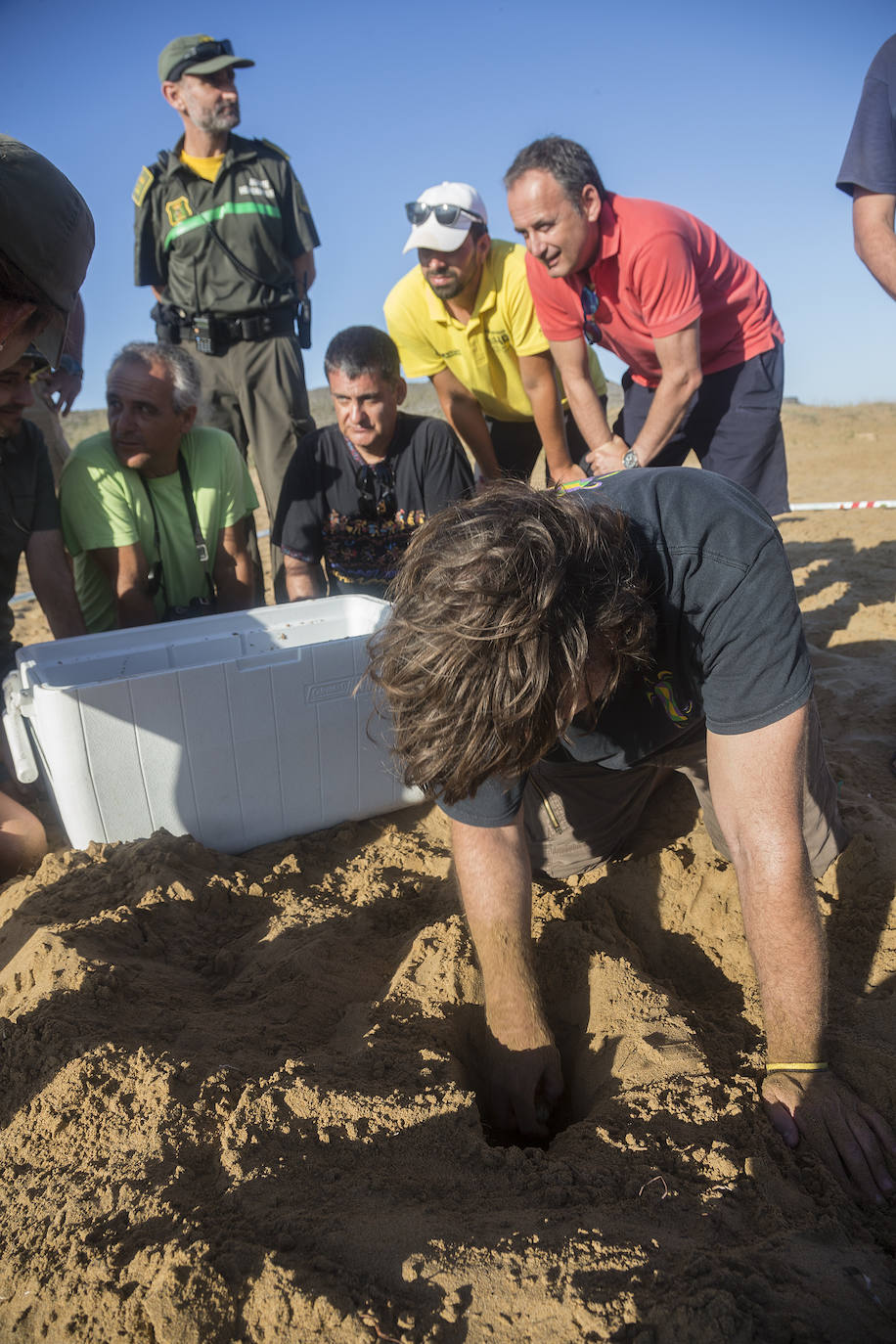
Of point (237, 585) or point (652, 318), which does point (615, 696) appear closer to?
point (652, 318)

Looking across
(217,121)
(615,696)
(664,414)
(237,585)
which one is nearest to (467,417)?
(664,414)

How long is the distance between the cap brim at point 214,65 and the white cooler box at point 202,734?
2530 millimetres

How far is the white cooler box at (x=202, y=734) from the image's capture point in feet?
7.46

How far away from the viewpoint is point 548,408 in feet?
11.9

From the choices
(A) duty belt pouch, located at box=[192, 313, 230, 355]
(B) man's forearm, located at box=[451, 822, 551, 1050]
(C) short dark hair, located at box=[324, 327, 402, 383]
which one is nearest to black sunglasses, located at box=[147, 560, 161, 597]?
(C) short dark hair, located at box=[324, 327, 402, 383]

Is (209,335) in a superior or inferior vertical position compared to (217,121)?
inferior

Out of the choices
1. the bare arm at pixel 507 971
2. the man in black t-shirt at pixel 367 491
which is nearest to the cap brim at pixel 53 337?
the bare arm at pixel 507 971

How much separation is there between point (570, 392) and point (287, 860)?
6.72 feet

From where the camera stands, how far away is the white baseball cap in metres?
3.25

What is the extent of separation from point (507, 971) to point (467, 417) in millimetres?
2716

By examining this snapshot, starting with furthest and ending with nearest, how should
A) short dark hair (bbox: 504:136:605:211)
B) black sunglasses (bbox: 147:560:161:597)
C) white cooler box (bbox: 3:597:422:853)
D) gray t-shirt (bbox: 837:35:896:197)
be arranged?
black sunglasses (bbox: 147:560:161:597), short dark hair (bbox: 504:136:605:211), gray t-shirt (bbox: 837:35:896:197), white cooler box (bbox: 3:597:422:853)

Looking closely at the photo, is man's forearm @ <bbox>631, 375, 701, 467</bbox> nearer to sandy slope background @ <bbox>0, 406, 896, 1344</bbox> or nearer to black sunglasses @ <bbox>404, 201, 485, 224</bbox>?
black sunglasses @ <bbox>404, 201, 485, 224</bbox>

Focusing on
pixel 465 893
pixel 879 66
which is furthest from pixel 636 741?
pixel 879 66

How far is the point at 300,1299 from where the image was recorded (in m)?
1.09
